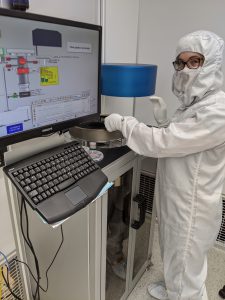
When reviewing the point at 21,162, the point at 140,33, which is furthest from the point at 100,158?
the point at 140,33

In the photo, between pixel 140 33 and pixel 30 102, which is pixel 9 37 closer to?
pixel 30 102

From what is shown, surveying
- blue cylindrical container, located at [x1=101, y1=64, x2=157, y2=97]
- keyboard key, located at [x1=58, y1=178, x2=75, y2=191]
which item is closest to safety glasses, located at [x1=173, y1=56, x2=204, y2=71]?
blue cylindrical container, located at [x1=101, y1=64, x2=157, y2=97]

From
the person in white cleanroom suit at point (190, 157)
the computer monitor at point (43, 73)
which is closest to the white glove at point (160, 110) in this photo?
the person in white cleanroom suit at point (190, 157)

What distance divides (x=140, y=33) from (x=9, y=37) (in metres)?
1.27

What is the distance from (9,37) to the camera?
0.69 metres

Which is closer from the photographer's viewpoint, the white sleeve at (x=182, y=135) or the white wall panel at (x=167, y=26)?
the white sleeve at (x=182, y=135)

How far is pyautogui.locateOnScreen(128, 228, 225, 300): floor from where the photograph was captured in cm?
153

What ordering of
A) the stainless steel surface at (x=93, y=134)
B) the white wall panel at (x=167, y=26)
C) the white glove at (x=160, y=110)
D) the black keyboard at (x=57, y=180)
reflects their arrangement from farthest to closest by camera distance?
the white wall panel at (x=167, y=26)
the white glove at (x=160, y=110)
the stainless steel surface at (x=93, y=134)
the black keyboard at (x=57, y=180)

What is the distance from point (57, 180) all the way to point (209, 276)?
1.43 m

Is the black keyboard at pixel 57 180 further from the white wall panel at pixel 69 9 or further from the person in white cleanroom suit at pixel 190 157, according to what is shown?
the white wall panel at pixel 69 9

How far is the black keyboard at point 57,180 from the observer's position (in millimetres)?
707

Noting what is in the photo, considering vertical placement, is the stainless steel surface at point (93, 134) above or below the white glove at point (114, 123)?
below

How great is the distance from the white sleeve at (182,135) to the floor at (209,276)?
0.99m

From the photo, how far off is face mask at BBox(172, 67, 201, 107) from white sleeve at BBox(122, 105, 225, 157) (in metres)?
0.12
